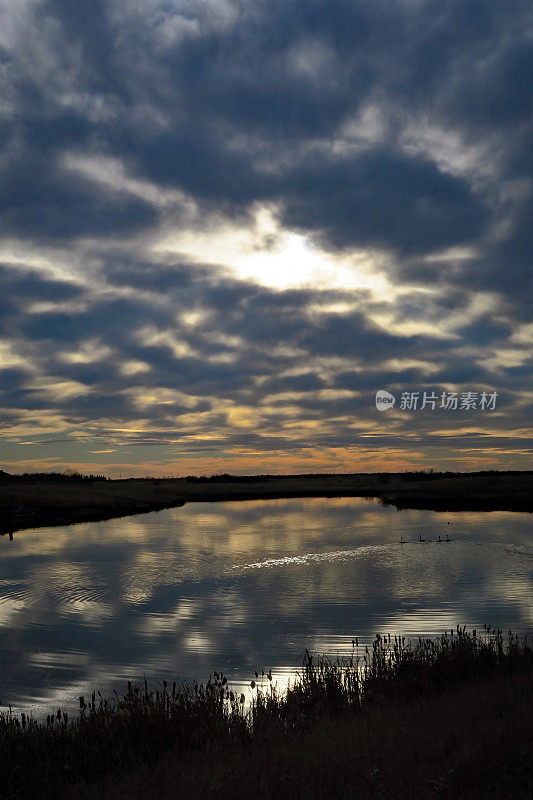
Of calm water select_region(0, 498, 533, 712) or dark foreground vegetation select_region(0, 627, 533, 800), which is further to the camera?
calm water select_region(0, 498, 533, 712)

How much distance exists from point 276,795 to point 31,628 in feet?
53.1

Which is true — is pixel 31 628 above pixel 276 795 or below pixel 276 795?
below

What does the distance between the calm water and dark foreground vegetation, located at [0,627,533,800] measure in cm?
355

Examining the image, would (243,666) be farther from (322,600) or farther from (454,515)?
(454,515)

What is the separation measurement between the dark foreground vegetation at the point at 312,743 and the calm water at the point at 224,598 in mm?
3552

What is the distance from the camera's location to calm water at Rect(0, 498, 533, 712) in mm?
17188

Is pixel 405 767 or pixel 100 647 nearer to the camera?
pixel 405 767

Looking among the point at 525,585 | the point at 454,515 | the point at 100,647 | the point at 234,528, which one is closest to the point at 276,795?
the point at 100,647

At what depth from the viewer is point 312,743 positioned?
379 inches

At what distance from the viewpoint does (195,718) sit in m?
11.4

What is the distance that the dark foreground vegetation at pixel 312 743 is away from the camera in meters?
8.03

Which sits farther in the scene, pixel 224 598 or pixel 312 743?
pixel 224 598

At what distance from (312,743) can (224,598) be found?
17.4 metres

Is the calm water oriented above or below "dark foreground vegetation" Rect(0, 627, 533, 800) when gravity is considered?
below
